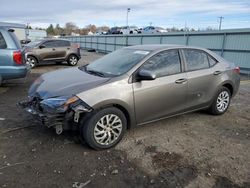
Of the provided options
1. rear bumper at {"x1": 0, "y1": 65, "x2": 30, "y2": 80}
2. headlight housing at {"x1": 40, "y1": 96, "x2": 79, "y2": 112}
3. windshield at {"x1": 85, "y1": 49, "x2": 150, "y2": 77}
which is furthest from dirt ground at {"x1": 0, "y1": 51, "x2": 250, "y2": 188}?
rear bumper at {"x1": 0, "y1": 65, "x2": 30, "y2": 80}

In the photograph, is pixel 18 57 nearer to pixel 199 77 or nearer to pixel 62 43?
pixel 199 77

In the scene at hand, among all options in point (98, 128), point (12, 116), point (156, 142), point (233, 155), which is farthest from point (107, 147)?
point (12, 116)

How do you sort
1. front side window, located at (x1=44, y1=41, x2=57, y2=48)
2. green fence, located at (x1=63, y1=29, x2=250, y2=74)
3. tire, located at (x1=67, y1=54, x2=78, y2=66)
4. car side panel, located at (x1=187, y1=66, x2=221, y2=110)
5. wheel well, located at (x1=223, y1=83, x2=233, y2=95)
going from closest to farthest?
car side panel, located at (x1=187, y1=66, x2=221, y2=110) → wheel well, located at (x1=223, y1=83, x2=233, y2=95) → green fence, located at (x1=63, y1=29, x2=250, y2=74) → front side window, located at (x1=44, y1=41, x2=57, y2=48) → tire, located at (x1=67, y1=54, x2=78, y2=66)

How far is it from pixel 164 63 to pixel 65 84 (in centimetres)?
178

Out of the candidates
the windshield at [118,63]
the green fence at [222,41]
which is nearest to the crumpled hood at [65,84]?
the windshield at [118,63]

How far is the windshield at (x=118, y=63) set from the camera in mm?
4411

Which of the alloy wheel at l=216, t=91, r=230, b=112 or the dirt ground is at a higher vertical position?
the alloy wheel at l=216, t=91, r=230, b=112

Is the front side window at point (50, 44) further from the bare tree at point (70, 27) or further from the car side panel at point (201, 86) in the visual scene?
the bare tree at point (70, 27)

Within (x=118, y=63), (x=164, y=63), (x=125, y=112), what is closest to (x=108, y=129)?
(x=125, y=112)

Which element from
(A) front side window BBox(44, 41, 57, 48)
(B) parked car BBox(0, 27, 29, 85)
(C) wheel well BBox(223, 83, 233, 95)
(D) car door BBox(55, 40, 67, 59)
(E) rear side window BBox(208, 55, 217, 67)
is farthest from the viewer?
(D) car door BBox(55, 40, 67, 59)

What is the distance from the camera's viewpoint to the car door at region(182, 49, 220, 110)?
495cm

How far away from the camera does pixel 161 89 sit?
447 centimetres

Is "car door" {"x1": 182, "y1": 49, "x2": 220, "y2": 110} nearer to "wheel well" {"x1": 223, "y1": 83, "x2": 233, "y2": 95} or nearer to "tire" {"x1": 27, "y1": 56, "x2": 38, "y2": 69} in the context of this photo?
"wheel well" {"x1": 223, "y1": 83, "x2": 233, "y2": 95}

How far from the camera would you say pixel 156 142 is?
14.2 ft
